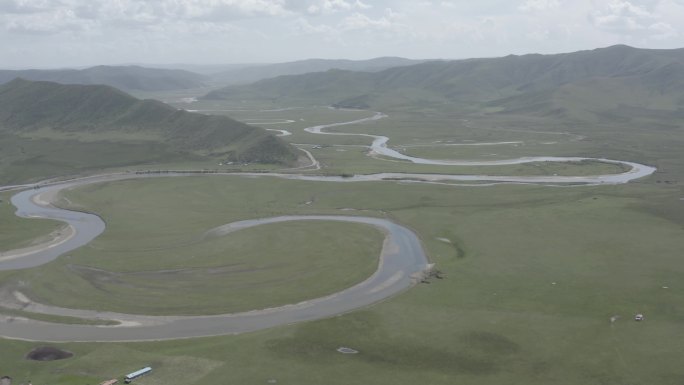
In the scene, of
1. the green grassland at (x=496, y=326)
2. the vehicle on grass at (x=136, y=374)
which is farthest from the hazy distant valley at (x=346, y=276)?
the vehicle on grass at (x=136, y=374)

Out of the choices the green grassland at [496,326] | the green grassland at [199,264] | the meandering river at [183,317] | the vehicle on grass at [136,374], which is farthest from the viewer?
the green grassland at [199,264]

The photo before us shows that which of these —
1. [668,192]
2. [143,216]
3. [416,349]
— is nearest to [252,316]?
[416,349]

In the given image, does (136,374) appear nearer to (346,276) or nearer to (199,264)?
(199,264)

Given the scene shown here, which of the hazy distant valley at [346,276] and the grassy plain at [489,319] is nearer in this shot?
the grassy plain at [489,319]

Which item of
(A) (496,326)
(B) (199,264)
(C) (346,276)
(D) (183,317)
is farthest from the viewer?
(B) (199,264)

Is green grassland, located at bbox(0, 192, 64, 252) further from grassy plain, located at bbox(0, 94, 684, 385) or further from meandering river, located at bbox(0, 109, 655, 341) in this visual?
grassy plain, located at bbox(0, 94, 684, 385)

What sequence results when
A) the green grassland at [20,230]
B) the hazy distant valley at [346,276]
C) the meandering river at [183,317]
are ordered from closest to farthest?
1. the hazy distant valley at [346,276]
2. the meandering river at [183,317]
3. the green grassland at [20,230]

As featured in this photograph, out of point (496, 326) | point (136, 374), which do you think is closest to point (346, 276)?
point (496, 326)

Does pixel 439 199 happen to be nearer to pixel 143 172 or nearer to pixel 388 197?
pixel 388 197

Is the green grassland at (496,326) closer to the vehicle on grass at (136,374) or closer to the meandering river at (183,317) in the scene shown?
the vehicle on grass at (136,374)

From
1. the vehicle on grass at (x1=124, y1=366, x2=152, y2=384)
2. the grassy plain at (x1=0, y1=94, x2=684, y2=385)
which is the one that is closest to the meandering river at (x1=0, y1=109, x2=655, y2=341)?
the grassy plain at (x1=0, y1=94, x2=684, y2=385)
